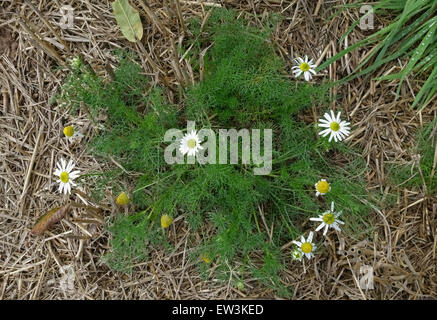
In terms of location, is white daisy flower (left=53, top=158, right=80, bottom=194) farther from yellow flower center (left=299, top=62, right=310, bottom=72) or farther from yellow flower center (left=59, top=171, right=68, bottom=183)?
yellow flower center (left=299, top=62, right=310, bottom=72)

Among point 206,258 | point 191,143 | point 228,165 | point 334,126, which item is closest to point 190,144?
point 191,143

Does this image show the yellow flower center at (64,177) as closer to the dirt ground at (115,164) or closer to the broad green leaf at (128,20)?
the dirt ground at (115,164)

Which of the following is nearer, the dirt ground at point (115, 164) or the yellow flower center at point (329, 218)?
the yellow flower center at point (329, 218)

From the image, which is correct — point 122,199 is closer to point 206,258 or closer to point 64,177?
point 64,177

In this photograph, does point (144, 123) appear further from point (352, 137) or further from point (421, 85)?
point (421, 85)

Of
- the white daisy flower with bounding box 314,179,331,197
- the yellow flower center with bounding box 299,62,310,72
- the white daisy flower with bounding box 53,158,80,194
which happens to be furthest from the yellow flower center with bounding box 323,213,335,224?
the white daisy flower with bounding box 53,158,80,194

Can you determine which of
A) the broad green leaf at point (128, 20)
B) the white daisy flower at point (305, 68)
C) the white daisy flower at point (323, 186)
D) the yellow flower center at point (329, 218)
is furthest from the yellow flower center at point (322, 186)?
the broad green leaf at point (128, 20)
